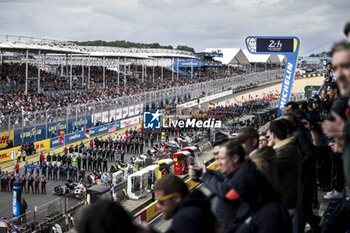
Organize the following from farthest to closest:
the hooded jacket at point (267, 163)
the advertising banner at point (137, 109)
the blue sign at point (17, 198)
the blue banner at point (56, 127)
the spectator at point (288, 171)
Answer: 1. the advertising banner at point (137, 109)
2. the blue banner at point (56, 127)
3. the blue sign at point (17, 198)
4. the spectator at point (288, 171)
5. the hooded jacket at point (267, 163)

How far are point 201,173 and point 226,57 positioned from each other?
90630 millimetres

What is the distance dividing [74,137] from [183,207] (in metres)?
28.7

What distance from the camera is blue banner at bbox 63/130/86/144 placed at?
29183mm

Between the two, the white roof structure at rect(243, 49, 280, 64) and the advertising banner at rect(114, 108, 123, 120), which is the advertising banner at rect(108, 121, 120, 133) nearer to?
the advertising banner at rect(114, 108, 123, 120)

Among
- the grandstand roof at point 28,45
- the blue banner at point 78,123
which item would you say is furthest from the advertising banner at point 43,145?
the grandstand roof at point 28,45

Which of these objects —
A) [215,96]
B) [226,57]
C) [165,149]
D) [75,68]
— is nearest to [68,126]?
[165,149]

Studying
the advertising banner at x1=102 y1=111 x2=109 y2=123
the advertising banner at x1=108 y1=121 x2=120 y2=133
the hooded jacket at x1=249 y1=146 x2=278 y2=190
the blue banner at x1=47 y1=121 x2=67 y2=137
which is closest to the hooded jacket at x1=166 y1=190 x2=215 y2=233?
the hooded jacket at x1=249 y1=146 x2=278 y2=190

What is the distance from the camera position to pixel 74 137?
98.7 feet

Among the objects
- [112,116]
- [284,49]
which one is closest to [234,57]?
[112,116]

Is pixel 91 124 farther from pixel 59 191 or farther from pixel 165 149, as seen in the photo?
pixel 59 191

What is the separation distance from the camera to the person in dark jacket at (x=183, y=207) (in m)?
2.42

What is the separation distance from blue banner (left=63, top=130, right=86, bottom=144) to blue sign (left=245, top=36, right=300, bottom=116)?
16804mm

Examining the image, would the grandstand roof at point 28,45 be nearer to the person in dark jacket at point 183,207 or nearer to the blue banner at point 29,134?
the blue banner at point 29,134

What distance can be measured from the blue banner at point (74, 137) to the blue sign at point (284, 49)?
16.8m
